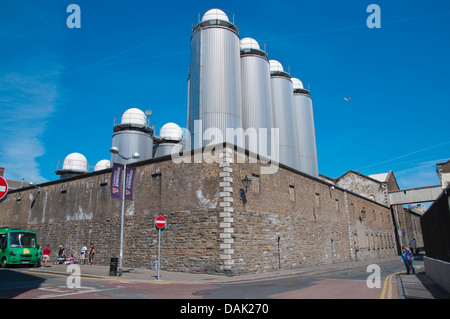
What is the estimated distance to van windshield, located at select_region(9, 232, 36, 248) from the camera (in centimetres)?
2005

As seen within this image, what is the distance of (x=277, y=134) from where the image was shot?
2873 centimetres

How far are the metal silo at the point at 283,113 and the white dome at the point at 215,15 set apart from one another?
339 inches

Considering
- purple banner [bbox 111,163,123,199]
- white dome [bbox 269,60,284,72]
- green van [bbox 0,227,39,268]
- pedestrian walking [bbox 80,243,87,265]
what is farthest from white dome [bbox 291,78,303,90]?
green van [bbox 0,227,39,268]

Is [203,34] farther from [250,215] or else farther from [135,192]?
→ [250,215]

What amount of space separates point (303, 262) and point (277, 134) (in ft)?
37.8

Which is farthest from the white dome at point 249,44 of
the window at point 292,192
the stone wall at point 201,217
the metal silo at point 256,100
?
the window at point 292,192

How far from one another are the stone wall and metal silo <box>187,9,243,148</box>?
425 centimetres

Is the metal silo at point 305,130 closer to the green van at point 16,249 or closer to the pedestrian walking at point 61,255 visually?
the pedestrian walking at point 61,255

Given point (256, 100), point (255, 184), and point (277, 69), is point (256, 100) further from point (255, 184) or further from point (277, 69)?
point (255, 184)

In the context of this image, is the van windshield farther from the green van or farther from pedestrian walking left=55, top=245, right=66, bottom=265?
pedestrian walking left=55, top=245, right=66, bottom=265

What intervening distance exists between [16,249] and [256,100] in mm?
20320

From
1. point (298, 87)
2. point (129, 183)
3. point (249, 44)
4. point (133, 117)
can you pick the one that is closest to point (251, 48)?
point (249, 44)

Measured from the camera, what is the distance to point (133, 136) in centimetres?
3050

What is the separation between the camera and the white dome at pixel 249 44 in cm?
2891
